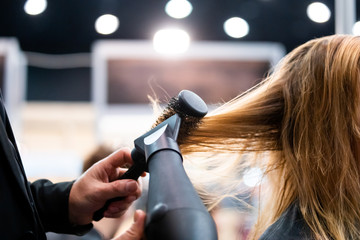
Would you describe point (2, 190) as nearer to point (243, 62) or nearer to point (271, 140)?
point (271, 140)

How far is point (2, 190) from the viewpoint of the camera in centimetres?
83

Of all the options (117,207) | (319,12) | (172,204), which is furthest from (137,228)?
(319,12)

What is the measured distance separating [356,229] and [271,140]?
291 millimetres

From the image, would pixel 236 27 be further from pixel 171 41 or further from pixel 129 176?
pixel 129 176

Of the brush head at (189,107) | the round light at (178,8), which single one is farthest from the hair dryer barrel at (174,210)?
the round light at (178,8)

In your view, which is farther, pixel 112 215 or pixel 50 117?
pixel 50 117

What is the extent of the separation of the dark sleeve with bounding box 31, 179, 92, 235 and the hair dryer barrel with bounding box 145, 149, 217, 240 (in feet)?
1.61

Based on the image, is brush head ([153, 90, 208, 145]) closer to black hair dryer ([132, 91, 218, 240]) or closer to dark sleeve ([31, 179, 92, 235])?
black hair dryer ([132, 91, 218, 240])

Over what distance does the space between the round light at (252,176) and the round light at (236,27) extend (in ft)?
7.62

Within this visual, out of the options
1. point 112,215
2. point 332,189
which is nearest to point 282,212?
point 332,189

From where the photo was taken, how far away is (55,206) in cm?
111

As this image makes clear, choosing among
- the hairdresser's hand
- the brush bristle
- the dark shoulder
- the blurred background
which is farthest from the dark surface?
the brush bristle

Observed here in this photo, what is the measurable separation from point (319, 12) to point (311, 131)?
2.36 m

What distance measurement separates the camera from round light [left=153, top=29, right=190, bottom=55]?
3768 mm
